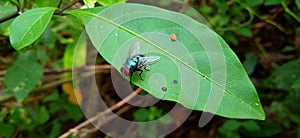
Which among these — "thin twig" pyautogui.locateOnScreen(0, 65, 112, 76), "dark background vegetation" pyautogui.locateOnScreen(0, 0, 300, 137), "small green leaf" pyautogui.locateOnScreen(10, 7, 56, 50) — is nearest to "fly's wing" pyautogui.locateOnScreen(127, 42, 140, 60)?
"small green leaf" pyautogui.locateOnScreen(10, 7, 56, 50)

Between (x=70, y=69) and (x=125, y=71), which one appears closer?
(x=125, y=71)

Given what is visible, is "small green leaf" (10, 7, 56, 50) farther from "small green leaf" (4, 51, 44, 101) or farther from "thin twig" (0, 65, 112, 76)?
"thin twig" (0, 65, 112, 76)

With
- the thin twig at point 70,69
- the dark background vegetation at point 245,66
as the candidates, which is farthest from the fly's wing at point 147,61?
the thin twig at point 70,69

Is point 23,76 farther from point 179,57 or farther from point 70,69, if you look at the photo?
point 179,57

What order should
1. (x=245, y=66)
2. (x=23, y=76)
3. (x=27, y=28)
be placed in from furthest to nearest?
(x=245, y=66), (x=23, y=76), (x=27, y=28)

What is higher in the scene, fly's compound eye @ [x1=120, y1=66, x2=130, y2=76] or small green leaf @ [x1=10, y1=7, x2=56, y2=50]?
small green leaf @ [x1=10, y1=7, x2=56, y2=50]

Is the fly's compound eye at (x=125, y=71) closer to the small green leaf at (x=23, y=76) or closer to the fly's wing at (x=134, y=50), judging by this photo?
the fly's wing at (x=134, y=50)

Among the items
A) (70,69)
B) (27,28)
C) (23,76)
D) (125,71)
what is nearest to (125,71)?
(125,71)

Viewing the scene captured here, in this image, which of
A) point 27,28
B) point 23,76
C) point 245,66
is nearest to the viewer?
point 27,28
